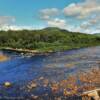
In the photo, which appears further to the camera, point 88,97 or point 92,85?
point 92,85

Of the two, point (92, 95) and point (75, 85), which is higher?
point (92, 95)

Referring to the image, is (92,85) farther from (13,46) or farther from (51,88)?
(13,46)

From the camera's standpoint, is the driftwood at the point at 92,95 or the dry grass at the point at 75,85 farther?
the dry grass at the point at 75,85

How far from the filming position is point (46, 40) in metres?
198

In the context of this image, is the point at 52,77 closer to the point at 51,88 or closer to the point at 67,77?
the point at 67,77

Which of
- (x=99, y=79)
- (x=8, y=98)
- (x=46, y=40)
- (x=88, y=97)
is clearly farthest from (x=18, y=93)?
(x=46, y=40)

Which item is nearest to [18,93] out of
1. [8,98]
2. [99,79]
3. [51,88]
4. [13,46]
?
[8,98]

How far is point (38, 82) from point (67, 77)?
6.57 m

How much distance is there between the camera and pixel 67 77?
169 feet

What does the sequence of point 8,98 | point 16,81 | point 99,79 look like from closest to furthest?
point 8,98, point 99,79, point 16,81

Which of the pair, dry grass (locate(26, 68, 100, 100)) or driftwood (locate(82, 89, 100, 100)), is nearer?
driftwood (locate(82, 89, 100, 100))

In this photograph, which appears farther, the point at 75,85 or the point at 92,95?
the point at 75,85

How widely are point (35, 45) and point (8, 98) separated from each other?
123 metres

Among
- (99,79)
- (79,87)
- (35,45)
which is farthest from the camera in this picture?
(35,45)
